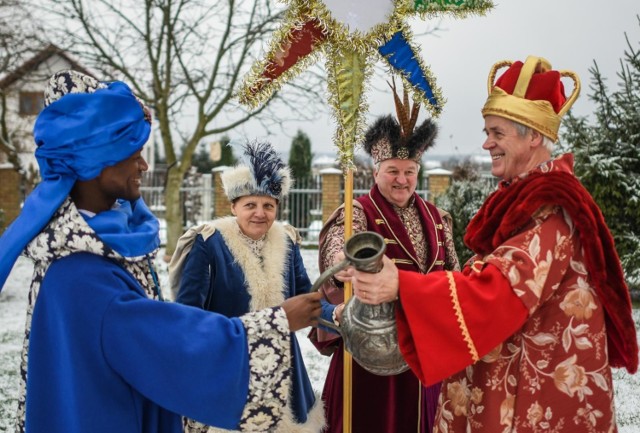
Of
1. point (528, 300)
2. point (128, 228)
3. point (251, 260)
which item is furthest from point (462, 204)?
point (128, 228)

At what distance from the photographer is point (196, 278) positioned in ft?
10.4

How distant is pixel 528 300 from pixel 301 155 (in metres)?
19.7

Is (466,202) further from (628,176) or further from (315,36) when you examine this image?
(315,36)

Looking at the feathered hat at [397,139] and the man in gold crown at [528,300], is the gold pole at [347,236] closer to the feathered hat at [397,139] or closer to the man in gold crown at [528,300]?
the man in gold crown at [528,300]

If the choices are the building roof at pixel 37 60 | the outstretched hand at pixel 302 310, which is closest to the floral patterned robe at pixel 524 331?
the outstretched hand at pixel 302 310

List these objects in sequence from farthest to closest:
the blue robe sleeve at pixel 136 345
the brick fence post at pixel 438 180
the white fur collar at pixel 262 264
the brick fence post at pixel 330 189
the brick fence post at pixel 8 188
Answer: the brick fence post at pixel 8 188 < the brick fence post at pixel 330 189 < the brick fence post at pixel 438 180 < the white fur collar at pixel 262 264 < the blue robe sleeve at pixel 136 345

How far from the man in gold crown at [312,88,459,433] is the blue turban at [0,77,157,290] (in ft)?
5.50

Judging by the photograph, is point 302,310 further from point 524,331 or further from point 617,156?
point 617,156

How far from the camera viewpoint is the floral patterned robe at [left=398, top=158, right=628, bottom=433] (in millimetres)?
1918

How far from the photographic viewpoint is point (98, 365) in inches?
67.7

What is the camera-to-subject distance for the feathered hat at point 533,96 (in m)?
2.18

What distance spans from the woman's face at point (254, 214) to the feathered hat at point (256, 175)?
34 mm

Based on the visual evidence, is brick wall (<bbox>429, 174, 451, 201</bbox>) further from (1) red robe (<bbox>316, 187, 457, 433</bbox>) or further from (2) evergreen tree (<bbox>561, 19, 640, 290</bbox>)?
(1) red robe (<bbox>316, 187, 457, 433</bbox>)

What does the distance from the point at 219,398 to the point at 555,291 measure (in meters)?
1.17
